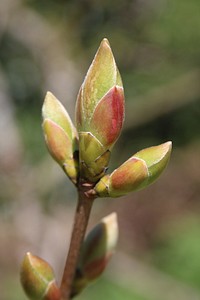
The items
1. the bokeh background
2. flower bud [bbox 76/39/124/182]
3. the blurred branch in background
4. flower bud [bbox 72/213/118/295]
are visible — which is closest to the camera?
flower bud [bbox 76/39/124/182]

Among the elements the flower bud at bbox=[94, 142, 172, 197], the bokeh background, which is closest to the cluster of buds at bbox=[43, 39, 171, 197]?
the flower bud at bbox=[94, 142, 172, 197]

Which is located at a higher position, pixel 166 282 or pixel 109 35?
pixel 109 35

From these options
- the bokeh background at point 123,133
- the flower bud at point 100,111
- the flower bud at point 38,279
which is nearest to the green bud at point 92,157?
the flower bud at point 100,111

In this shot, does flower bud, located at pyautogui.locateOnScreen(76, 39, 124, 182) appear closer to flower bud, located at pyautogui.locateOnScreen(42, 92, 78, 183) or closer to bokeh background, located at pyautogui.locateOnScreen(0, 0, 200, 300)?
flower bud, located at pyautogui.locateOnScreen(42, 92, 78, 183)

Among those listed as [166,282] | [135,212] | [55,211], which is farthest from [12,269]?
[135,212]

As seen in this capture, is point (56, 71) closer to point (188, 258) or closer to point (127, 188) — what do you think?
point (188, 258)

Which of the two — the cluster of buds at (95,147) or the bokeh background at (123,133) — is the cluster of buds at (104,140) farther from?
the bokeh background at (123,133)

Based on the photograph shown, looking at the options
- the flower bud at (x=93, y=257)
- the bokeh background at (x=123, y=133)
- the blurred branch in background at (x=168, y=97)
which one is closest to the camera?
the flower bud at (x=93, y=257)
